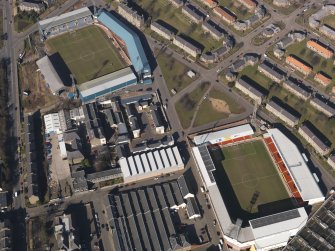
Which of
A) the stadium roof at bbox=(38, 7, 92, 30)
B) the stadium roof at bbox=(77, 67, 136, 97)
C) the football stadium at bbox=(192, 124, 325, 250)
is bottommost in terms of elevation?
the football stadium at bbox=(192, 124, 325, 250)

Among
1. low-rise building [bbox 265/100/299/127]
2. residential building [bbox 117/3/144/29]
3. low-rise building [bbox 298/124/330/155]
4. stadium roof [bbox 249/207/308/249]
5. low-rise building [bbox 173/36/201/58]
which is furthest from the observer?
residential building [bbox 117/3/144/29]

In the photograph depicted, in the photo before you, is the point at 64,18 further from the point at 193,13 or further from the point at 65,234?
the point at 65,234

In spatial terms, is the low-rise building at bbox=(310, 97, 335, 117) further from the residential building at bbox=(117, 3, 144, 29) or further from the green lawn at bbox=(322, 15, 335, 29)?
the residential building at bbox=(117, 3, 144, 29)

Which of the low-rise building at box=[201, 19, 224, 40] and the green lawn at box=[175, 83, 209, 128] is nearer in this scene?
the green lawn at box=[175, 83, 209, 128]

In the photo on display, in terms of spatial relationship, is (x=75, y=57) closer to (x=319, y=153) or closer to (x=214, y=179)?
(x=214, y=179)

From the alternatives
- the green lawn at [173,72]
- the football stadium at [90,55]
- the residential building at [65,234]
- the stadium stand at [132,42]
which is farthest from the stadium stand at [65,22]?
the residential building at [65,234]

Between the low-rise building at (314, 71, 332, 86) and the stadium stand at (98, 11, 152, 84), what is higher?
the stadium stand at (98, 11, 152, 84)

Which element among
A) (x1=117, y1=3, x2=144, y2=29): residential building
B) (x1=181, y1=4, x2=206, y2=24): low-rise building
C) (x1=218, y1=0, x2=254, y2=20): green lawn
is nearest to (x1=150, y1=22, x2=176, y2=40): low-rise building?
(x1=117, y1=3, x2=144, y2=29): residential building
